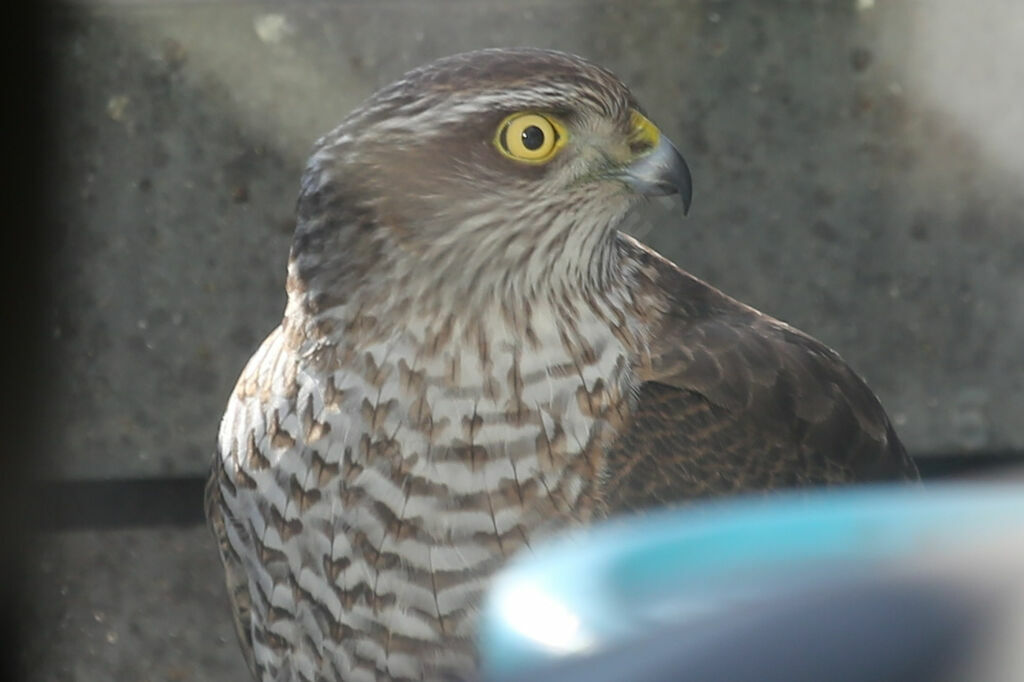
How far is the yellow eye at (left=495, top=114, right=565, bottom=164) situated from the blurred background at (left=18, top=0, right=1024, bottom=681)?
1280 millimetres

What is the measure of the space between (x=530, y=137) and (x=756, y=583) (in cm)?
166

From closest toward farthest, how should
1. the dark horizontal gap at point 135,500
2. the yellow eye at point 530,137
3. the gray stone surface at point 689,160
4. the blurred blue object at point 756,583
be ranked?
the blurred blue object at point 756,583 → the yellow eye at point 530,137 → the gray stone surface at point 689,160 → the dark horizontal gap at point 135,500

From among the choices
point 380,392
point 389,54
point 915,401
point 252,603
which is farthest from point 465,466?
point 915,401

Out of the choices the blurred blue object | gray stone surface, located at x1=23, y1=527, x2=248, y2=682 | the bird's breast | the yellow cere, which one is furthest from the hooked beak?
gray stone surface, located at x1=23, y1=527, x2=248, y2=682

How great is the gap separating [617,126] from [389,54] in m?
1.37

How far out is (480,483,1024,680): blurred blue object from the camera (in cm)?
59

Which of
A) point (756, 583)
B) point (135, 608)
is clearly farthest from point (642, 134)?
point (135, 608)

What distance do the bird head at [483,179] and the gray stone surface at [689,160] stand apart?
1229 mm

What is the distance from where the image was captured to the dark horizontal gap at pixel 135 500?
3.61 meters

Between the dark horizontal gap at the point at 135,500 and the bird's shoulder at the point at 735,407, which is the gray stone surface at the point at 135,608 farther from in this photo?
the bird's shoulder at the point at 735,407

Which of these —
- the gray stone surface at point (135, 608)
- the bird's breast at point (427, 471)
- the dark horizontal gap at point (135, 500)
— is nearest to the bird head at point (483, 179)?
the bird's breast at point (427, 471)

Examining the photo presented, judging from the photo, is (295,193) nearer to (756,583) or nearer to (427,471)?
(427,471)

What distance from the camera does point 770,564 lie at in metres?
0.67

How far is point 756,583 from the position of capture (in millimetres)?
646
